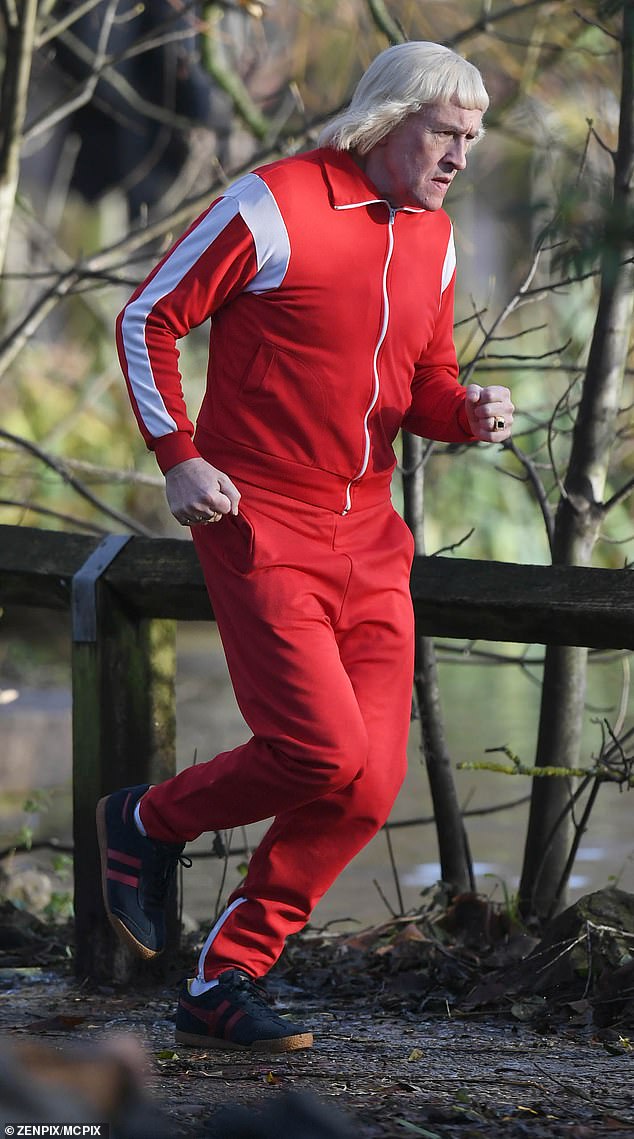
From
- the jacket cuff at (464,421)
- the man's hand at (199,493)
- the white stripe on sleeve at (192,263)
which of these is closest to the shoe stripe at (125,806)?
the man's hand at (199,493)

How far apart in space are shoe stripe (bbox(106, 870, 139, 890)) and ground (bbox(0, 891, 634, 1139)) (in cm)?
28

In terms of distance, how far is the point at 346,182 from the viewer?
113 inches

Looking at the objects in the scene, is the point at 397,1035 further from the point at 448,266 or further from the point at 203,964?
the point at 448,266

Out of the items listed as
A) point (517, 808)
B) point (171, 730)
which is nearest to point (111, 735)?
point (171, 730)

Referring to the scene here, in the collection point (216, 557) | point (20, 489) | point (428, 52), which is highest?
point (20, 489)

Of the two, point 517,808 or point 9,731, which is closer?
point 517,808

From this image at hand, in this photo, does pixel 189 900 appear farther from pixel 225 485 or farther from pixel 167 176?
pixel 167 176

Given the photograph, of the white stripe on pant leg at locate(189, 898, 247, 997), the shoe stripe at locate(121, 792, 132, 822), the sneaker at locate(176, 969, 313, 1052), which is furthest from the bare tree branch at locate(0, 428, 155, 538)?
the sneaker at locate(176, 969, 313, 1052)

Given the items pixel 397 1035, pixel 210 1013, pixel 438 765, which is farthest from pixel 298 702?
pixel 438 765

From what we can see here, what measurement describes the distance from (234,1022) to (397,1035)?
0.33 m

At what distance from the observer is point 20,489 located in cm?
865

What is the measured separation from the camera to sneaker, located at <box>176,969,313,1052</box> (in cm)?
282

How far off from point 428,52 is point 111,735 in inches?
59.8

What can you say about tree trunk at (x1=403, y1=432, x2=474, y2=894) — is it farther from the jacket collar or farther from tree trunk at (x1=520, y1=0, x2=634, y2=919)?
the jacket collar
